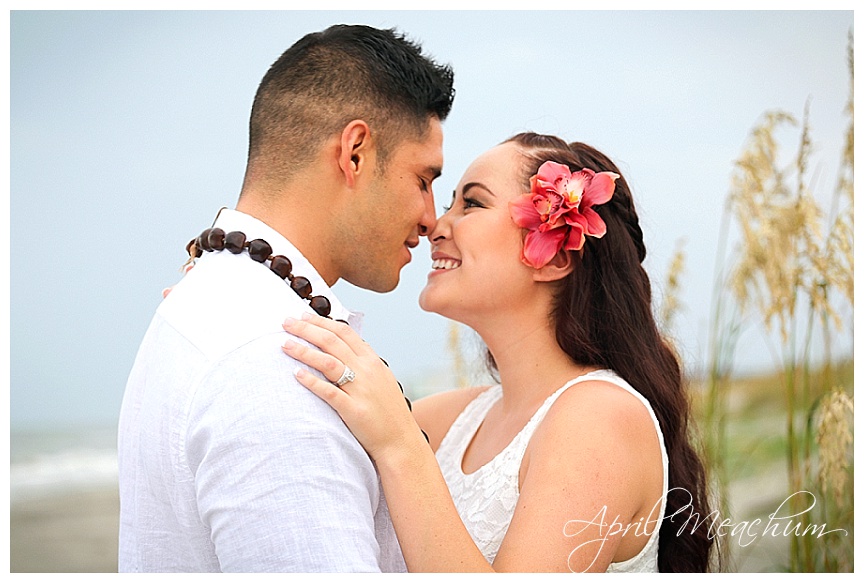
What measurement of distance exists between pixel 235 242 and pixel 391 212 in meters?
0.35

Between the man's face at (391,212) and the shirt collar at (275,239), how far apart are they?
127 mm

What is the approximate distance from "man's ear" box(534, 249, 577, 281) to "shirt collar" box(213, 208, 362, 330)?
62cm

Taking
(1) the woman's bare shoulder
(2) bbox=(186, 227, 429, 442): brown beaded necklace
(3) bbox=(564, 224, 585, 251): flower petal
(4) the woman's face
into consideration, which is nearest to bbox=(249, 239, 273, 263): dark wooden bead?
(2) bbox=(186, 227, 429, 442): brown beaded necklace

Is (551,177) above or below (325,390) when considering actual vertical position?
above

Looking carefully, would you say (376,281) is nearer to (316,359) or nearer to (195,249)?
(195,249)

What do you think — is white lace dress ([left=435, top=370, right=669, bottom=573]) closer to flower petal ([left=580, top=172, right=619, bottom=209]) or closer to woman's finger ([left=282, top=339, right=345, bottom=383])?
flower petal ([left=580, top=172, right=619, bottom=209])

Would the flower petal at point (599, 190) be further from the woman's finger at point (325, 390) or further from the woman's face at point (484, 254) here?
the woman's finger at point (325, 390)

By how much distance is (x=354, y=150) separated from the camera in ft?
4.97

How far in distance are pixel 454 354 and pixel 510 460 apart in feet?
3.83

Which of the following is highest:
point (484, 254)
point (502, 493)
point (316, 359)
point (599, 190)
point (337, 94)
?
point (337, 94)

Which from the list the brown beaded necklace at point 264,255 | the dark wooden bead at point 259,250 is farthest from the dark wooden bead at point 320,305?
the dark wooden bead at point 259,250

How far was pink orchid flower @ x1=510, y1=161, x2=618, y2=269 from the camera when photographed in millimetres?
1842

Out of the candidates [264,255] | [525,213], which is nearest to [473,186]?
[525,213]

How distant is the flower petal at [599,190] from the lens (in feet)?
6.08
